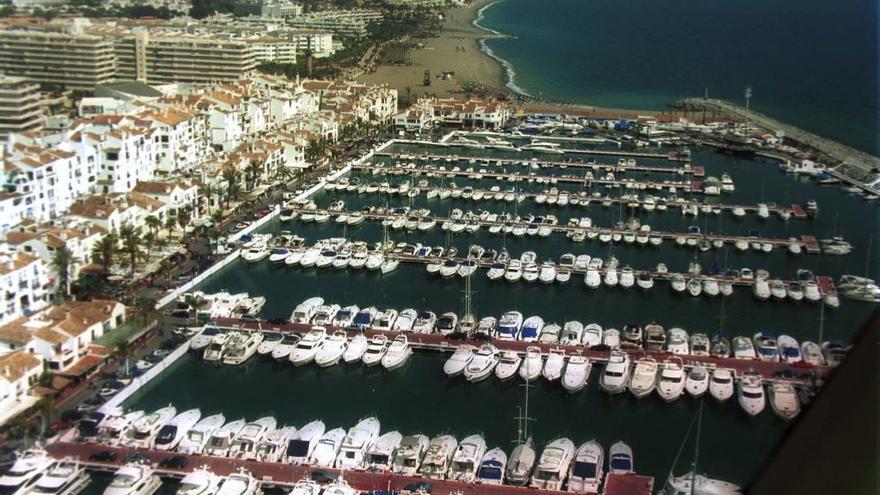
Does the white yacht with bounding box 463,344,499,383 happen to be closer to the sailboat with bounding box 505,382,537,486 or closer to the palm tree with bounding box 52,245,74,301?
the sailboat with bounding box 505,382,537,486

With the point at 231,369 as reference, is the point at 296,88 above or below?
above

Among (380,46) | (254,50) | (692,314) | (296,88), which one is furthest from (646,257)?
(380,46)

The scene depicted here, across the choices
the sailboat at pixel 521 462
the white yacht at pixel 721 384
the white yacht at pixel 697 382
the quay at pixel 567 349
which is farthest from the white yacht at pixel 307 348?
the white yacht at pixel 721 384

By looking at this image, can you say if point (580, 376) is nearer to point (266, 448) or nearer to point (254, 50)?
point (266, 448)

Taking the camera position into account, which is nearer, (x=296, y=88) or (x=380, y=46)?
(x=296, y=88)

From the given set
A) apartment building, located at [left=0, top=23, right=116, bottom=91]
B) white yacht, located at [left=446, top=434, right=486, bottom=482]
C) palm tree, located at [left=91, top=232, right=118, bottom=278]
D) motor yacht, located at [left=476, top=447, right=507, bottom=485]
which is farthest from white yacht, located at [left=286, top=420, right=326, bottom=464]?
apartment building, located at [left=0, top=23, right=116, bottom=91]

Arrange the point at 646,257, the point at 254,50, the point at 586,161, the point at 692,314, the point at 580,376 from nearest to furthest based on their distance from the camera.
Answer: the point at 580,376, the point at 692,314, the point at 646,257, the point at 586,161, the point at 254,50

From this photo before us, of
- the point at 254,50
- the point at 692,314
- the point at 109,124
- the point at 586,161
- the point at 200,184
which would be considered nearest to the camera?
the point at 692,314
